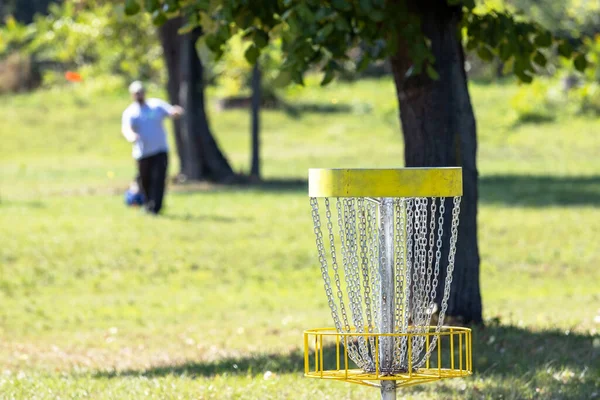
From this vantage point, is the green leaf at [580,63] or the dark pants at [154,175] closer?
the green leaf at [580,63]

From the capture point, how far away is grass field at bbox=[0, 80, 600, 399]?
6.34 meters

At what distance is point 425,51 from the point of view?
6.91 m

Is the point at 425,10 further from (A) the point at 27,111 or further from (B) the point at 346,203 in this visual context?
(A) the point at 27,111

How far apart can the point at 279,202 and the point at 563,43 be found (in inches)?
431

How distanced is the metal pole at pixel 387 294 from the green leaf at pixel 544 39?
4.13 meters

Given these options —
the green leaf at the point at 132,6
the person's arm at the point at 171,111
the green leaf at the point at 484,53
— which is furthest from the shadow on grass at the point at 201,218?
the green leaf at the point at 132,6

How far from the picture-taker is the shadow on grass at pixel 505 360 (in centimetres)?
650

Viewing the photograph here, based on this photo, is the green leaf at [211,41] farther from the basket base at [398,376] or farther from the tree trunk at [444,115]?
the basket base at [398,376]

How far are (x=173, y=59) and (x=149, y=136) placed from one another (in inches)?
283

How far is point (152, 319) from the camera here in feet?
34.8

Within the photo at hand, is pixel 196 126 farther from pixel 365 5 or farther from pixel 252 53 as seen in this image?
pixel 365 5

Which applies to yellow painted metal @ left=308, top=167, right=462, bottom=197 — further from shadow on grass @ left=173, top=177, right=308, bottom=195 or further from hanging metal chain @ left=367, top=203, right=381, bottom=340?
shadow on grass @ left=173, top=177, right=308, bottom=195

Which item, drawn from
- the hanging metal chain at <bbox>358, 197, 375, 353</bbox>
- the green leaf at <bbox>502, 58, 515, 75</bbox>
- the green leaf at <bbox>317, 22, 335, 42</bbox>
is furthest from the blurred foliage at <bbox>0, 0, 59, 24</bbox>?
the hanging metal chain at <bbox>358, 197, 375, 353</bbox>

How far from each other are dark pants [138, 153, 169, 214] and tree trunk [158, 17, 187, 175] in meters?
6.25
